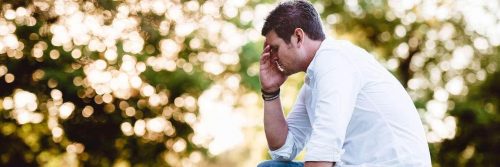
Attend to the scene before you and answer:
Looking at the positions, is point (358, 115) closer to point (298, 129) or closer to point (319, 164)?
point (319, 164)

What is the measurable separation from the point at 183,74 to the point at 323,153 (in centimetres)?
1265

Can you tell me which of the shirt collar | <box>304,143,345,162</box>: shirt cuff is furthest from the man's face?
<box>304,143,345,162</box>: shirt cuff

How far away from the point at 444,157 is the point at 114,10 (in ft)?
35.3

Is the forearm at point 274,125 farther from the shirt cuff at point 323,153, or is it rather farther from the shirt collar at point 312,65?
the shirt cuff at point 323,153

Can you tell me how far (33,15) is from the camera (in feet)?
43.1

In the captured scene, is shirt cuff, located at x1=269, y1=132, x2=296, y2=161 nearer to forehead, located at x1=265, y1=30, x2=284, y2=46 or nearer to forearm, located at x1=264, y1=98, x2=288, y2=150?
forearm, located at x1=264, y1=98, x2=288, y2=150

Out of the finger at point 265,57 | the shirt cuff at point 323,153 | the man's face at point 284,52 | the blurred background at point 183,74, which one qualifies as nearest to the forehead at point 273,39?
the man's face at point 284,52

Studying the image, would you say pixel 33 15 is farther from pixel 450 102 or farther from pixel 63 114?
pixel 450 102

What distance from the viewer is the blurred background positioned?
14.0 m

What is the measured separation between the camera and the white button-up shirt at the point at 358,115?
2998 mm

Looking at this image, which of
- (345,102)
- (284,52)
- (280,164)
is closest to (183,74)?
(280,164)

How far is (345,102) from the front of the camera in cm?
302

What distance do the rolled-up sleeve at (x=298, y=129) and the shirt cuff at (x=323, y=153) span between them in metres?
0.75

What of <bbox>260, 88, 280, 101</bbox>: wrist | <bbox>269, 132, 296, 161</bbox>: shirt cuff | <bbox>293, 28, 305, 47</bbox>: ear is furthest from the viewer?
<bbox>260, 88, 280, 101</bbox>: wrist
